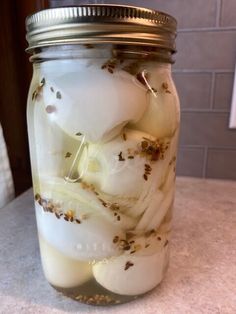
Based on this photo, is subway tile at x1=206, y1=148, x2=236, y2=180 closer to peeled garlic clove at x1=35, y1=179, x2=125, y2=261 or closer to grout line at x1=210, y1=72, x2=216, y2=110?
grout line at x1=210, y1=72, x2=216, y2=110

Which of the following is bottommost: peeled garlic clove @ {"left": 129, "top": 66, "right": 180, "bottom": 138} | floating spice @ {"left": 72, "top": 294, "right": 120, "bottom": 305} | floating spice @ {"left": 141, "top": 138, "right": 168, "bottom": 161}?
floating spice @ {"left": 72, "top": 294, "right": 120, "bottom": 305}

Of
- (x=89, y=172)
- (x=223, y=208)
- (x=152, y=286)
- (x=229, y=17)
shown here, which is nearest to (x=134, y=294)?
(x=152, y=286)

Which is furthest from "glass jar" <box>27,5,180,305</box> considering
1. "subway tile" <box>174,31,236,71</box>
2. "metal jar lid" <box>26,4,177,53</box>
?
"subway tile" <box>174,31,236,71</box>

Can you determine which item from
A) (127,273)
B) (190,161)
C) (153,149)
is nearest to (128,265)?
(127,273)

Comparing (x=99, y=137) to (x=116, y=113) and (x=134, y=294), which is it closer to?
(x=116, y=113)

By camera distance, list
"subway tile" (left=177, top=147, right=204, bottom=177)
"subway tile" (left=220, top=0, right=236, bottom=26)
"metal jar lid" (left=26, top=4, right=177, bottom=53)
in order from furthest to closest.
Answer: "subway tile" (left=177, top=147, right=204, bottom=177) → "subway tile" (left=220, top=0, right=236, bottom=26) → "metal jar lid" (left=26, top=4, right=177, bottom=53)

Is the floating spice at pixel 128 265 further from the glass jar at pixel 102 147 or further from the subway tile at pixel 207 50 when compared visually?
the subway tile at pixel 207 50

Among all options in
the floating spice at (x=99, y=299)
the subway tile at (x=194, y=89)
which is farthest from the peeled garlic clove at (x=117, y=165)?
the subway tile at (x=194, y=89)
